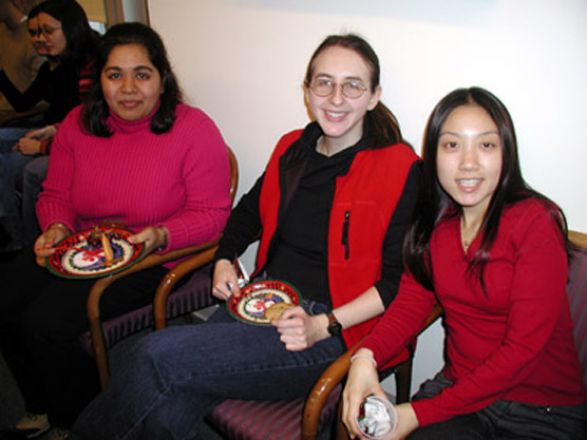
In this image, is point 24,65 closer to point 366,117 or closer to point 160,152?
point 160,152

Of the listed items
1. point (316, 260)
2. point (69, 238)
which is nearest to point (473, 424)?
point (316, 260)

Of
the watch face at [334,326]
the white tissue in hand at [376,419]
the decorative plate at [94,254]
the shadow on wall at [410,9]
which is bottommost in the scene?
the white tissue in hand at [376,419]

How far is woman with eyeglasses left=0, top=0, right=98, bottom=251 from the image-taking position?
96.3 inches

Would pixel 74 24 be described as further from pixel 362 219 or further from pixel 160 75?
pixel 362 219

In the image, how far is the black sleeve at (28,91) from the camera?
2.89 m

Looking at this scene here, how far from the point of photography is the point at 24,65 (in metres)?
3.22

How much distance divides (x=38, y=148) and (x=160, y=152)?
1273 millimetres

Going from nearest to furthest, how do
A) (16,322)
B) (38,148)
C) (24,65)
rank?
(16,322) → (38,148) → (24,65)

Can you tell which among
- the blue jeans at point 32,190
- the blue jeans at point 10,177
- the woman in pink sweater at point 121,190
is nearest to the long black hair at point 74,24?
the blue jeans at point 32,190

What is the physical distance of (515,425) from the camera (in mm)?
1062

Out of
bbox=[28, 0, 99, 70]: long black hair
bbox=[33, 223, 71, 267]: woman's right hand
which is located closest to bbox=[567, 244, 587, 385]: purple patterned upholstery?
bbox=[33, 223, 71, 267]: woman's right hand

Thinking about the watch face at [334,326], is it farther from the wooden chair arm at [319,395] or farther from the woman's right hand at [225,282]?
the woman's right hand at [225,282]

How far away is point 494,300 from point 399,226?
333 mm

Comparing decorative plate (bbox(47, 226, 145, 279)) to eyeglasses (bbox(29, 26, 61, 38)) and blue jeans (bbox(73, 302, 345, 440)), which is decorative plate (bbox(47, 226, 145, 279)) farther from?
eyeglasses (bbox(29, 26, 61, 38))
